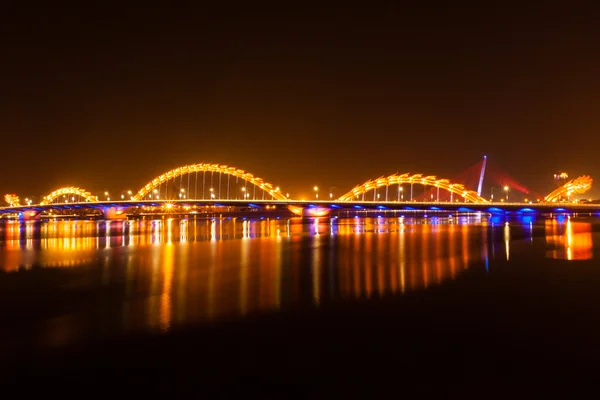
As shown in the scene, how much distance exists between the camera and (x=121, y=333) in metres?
7.93

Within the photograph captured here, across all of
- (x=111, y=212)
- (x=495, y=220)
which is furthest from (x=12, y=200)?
(x=495, y=220)

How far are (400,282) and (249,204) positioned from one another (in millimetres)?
44324

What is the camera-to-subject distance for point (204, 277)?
13.4m

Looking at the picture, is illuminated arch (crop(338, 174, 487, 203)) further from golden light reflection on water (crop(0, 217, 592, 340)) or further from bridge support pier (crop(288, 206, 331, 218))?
golden light reflection on water (crop(0, 217, 592, 340))

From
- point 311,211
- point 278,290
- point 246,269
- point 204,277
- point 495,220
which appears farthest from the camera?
point 311,211

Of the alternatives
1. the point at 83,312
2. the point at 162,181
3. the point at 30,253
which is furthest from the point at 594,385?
the point at 162,181

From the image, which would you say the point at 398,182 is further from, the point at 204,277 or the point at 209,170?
the point at 204,277

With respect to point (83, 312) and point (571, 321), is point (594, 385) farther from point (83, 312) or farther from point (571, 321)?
point (83, 312)

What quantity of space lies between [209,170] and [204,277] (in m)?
61.3

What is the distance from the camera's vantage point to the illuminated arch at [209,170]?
6649cm

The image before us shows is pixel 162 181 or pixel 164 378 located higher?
pixel 162 181

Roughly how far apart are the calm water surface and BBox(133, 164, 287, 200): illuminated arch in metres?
43.3

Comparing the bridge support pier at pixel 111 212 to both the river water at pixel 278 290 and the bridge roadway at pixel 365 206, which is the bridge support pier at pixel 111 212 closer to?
the bridge roadway at pixel 365 206

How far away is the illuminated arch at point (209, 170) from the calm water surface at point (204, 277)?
1703 inches
